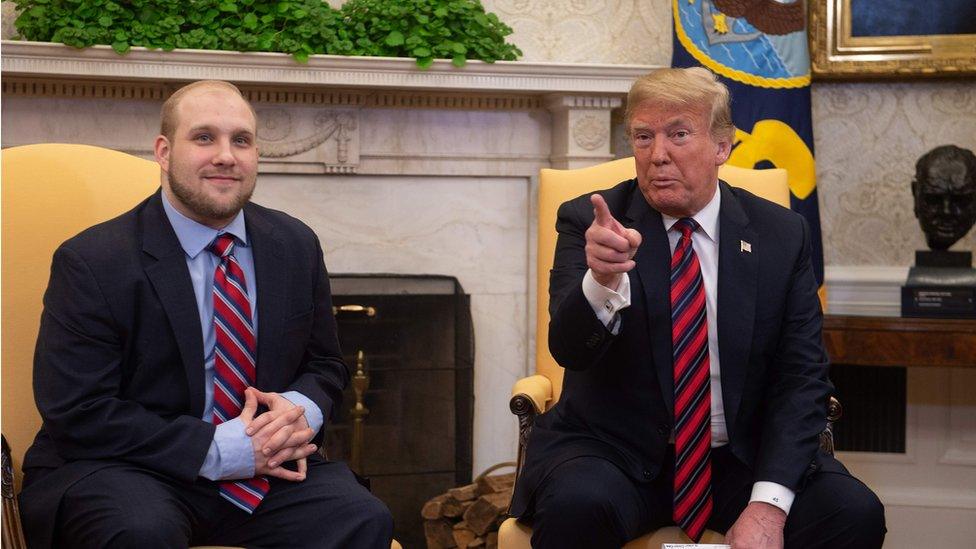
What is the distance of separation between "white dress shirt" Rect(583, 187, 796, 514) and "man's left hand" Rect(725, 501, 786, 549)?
2cm

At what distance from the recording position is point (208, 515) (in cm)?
199

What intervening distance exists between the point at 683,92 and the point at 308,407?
1.01m

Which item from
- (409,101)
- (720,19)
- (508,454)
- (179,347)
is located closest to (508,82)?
(409,101)

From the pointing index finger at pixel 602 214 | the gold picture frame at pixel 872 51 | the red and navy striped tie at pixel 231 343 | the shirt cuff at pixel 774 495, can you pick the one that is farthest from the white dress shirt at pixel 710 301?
the gold picture frame at pixel 872 51

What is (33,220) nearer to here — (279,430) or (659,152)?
(279,430)

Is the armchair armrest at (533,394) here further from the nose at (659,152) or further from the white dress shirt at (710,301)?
the nose at (659,152)

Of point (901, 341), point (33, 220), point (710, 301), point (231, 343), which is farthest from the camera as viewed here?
point (901, 341)

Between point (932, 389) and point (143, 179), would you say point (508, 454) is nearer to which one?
point (932, 389)

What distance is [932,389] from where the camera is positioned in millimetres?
3855

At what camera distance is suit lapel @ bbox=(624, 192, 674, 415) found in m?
2.14

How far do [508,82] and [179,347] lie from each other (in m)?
1.95

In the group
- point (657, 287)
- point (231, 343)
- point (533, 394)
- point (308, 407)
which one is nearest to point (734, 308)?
point (657, 287)

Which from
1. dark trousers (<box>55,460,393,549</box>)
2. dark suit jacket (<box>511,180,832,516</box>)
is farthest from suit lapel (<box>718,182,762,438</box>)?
dark trousers (<box>55,460,393,549</box>)

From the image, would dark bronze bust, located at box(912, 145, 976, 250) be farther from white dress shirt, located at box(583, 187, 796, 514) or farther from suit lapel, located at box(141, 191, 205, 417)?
suit lapel, located at box(141, 191, 205, 417)
